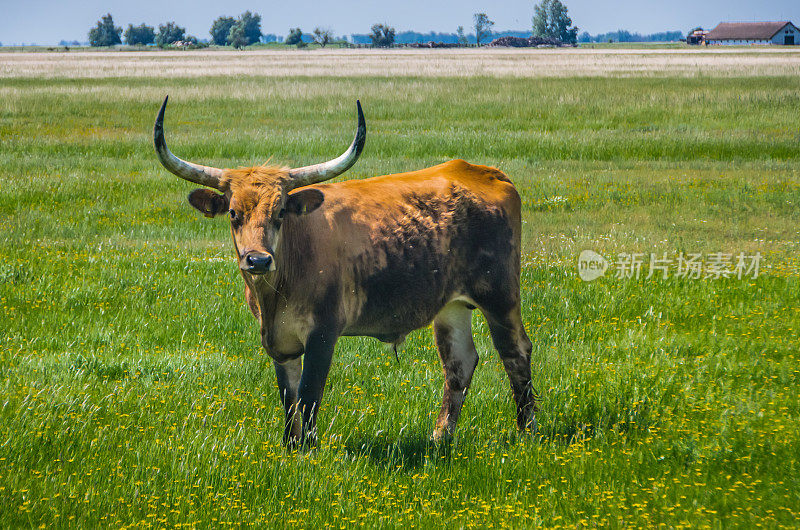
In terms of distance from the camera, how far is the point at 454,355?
664 centimetres

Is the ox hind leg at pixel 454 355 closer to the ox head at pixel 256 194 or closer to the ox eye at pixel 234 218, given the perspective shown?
the ox head at pixel 256 194

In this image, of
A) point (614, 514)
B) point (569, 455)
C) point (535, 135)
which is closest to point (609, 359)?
point (569, 455)

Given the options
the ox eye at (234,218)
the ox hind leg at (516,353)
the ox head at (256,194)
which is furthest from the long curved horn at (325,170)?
the ox hind leg at (516,353)

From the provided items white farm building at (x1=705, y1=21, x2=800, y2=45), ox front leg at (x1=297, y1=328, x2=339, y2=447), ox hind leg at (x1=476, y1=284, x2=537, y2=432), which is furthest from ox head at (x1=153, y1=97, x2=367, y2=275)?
white farm building at (x1=705, y1=21, x2=800, y2=45)

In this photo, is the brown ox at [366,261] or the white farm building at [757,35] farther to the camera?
the white farm building at [757,35]

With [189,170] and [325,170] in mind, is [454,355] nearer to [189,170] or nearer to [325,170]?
[325,170]

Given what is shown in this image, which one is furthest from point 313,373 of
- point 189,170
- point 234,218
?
point 189,170

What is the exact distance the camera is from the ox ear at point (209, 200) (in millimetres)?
5414

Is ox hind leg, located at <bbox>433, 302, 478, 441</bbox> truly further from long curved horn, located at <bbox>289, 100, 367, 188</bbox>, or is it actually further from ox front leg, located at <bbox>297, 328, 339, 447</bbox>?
long curved horn, located at <bbox>289, 100, 367, 188</bbox>

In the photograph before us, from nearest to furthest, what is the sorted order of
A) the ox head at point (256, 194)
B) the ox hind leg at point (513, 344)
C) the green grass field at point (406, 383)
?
the green grass field at point (406, 383)
the ox head at point (256, 194)
the ox hind leg at point (513, 344)

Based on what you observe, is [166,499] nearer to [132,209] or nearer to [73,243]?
[73,243]

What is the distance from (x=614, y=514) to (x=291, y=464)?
1971 millimetres

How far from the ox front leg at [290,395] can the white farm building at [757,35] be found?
6666 inches

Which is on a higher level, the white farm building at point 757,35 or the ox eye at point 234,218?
the white farm building at point 757,35
